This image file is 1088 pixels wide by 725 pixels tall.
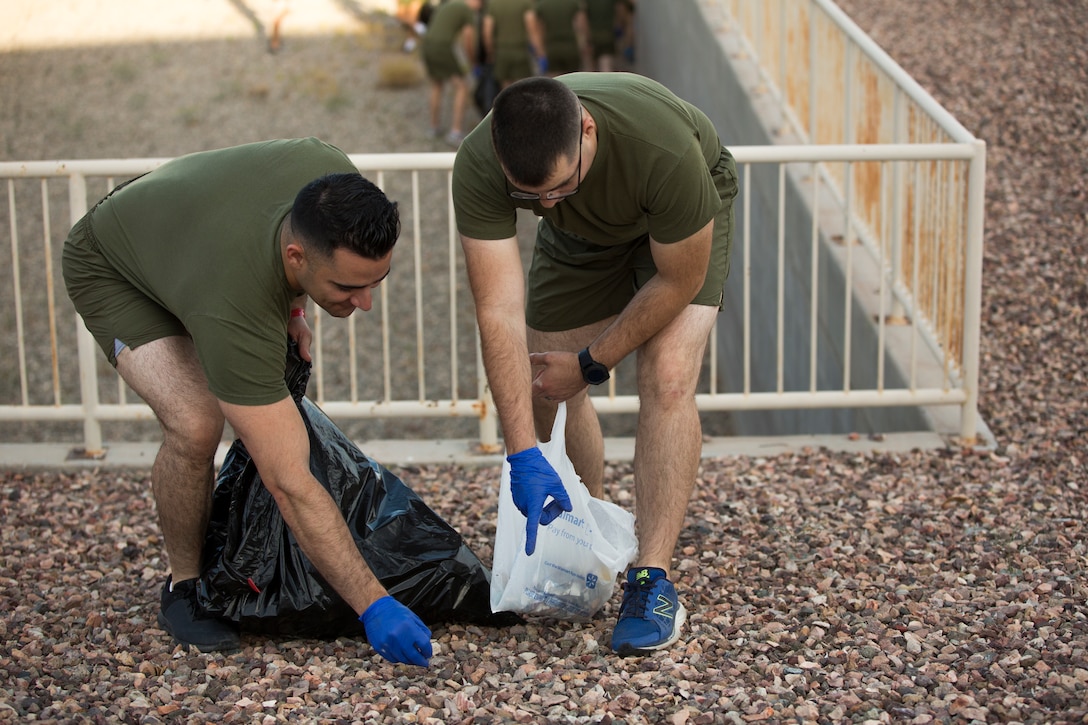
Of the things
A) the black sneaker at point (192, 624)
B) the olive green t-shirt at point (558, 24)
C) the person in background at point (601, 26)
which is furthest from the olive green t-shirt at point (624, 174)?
the person in background at point (601, 26)

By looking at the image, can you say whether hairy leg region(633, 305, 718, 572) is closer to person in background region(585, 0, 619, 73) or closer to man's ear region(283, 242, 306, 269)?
man's ear region(283, 242, 306, 269)

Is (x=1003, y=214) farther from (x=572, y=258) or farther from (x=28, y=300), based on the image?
(x=28, y=300)

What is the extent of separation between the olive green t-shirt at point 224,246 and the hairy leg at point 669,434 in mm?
976

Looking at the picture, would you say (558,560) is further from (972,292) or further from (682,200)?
(972,292)

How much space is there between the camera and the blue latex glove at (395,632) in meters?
2.73

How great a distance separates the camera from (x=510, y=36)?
12.0m

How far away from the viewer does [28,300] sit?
1010 cm

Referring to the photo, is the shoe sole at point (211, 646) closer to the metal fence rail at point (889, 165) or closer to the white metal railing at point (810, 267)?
the white metal railing at point (810, 267)

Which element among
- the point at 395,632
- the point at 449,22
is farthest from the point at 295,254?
the point at 449,22

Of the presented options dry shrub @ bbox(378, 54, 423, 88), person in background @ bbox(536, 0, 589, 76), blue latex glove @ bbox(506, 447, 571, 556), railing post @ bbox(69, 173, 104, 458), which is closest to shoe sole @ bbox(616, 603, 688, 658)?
blue latex glove @ bbox(506, 447, 571, 556)

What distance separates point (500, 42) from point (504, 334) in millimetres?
9759

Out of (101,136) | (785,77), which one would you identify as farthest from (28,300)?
(785,77)

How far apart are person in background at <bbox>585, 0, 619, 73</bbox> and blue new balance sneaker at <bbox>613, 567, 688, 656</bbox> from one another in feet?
37.2

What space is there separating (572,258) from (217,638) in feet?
4.58
